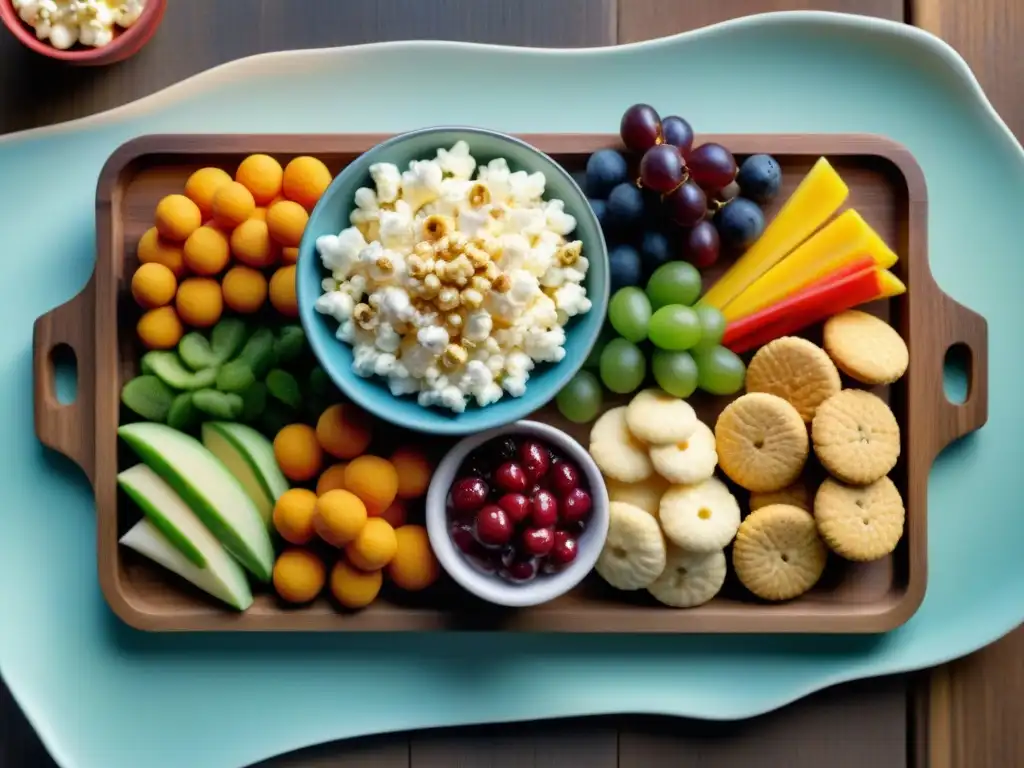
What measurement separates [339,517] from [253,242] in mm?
356

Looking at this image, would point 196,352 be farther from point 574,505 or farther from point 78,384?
point 574,505

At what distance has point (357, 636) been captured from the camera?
1.30 meters

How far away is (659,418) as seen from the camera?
1188 millimetres

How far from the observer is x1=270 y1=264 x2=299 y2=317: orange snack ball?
1195mm

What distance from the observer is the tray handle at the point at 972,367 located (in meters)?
1.27

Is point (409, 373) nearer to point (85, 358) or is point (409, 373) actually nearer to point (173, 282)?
point (173, 282)

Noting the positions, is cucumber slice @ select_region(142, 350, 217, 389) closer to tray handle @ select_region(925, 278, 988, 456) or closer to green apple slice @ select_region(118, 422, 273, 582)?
green apple slice @ select_region(118, 422, 273, 582)

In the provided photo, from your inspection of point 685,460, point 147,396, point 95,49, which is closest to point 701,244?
point 685,460

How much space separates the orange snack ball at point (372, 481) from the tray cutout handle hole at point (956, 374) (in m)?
0.75

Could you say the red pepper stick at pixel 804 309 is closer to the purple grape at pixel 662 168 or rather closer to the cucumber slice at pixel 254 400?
the purple grape at pixel 662 168

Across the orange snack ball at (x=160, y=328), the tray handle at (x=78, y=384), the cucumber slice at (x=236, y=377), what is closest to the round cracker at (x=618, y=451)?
the cucumber slice at (x=236, y=377)

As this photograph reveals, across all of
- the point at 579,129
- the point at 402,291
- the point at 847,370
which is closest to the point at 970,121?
the point at 847,370

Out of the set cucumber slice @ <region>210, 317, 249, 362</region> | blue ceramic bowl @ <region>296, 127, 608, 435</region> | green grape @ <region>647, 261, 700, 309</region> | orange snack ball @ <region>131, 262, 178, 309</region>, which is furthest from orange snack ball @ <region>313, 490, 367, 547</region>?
green grape @ <region>647, 261, 700, 309</region>

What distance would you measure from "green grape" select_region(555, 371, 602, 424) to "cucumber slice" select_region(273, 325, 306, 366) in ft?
1.09
